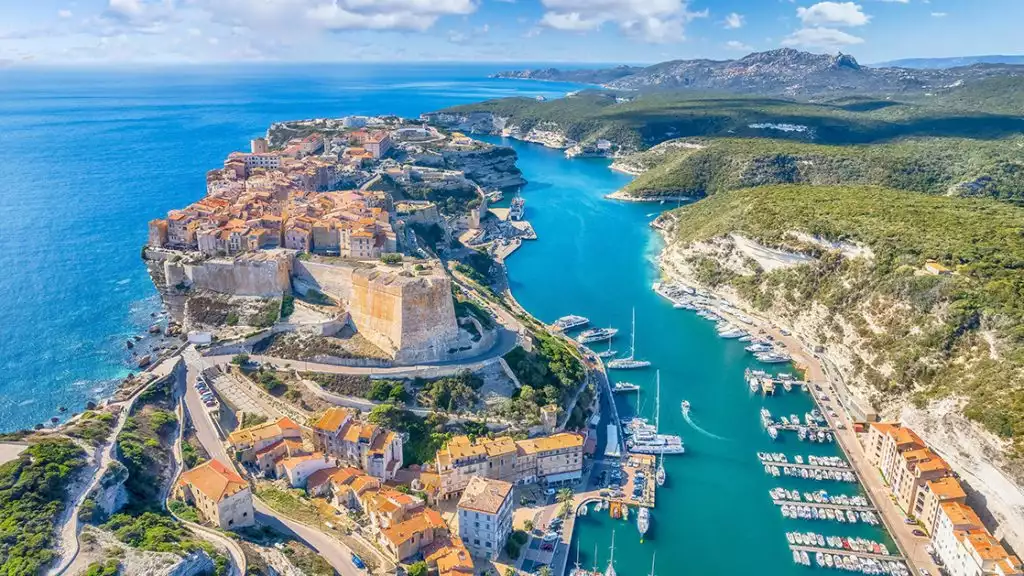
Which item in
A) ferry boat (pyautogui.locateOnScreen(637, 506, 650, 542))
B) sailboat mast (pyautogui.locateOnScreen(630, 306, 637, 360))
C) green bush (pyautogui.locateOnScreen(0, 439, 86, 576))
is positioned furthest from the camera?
sailboat mast (pyautogui.locateOnScreen(630, 306, 637, 360))

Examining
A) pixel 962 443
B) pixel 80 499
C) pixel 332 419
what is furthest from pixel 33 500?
pixel 962 443

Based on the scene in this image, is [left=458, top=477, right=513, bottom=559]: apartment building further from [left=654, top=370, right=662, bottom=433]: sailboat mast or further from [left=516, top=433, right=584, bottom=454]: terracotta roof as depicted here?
[left=654, top=370, right=662, bottom=433]: sailboat mast

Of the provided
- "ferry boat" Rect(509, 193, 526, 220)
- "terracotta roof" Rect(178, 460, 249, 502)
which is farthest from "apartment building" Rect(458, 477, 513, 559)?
"ferry boat" Rect(509, 193, 526, 220)

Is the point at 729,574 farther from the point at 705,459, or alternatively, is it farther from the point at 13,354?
the point at 13,354

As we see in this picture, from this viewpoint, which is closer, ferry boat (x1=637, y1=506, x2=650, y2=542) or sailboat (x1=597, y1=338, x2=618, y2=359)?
ferry boat (x1=637, y1=506, x2=650, y2=542)

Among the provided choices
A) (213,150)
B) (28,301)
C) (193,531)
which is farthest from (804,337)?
(213,150)

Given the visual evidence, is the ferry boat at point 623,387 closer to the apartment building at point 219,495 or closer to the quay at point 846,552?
the quay at point 846,552

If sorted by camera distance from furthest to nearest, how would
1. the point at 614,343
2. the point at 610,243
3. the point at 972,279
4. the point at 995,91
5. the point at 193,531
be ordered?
1. the point at 995,91
2. the point at 610,243
3. the point at 614,343
4. the point at 972,279
5. the point at 193,531
